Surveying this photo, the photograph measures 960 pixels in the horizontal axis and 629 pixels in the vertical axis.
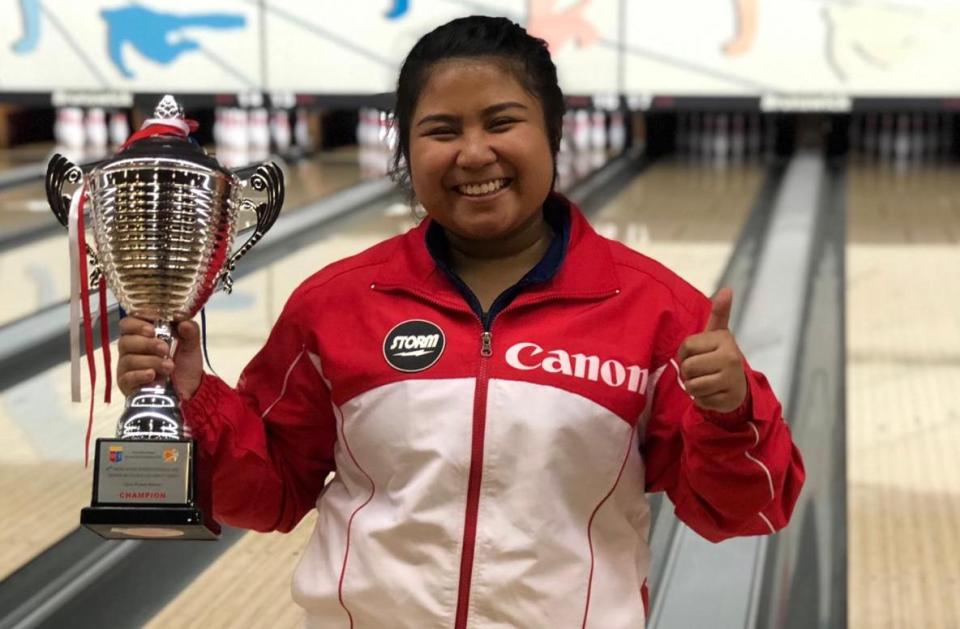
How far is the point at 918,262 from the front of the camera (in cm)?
382

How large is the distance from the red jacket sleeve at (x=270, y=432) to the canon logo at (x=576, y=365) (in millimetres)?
180

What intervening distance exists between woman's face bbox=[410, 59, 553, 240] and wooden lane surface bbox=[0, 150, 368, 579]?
1050mm

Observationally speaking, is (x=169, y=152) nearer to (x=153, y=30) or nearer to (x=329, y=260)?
(x=329, y=260)

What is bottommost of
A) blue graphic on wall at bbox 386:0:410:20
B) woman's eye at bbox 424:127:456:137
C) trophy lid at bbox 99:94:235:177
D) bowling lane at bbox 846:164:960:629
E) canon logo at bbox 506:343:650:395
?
bowling lane at bbox 846:164:960:629

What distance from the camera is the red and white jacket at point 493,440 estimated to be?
1071 mm

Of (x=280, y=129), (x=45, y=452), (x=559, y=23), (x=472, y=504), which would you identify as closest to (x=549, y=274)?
(x=472, y=504)

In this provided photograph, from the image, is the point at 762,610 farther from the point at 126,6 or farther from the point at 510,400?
the point at 126,6

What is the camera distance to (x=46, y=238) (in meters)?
4.02

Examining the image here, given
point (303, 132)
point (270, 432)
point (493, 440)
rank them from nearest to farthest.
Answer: point (493, 440) → point (270, 432) → point (303, 132)

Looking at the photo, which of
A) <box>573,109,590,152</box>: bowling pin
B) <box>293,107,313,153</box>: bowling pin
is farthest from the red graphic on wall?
<box>293,107,313,153</box>: bowling pin

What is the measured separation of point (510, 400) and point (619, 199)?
12.5ft

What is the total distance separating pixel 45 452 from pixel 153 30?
379cm

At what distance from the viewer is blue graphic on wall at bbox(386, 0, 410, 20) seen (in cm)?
552

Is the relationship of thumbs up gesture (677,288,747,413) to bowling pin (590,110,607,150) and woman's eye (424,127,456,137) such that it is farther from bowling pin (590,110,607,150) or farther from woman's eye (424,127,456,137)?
bowling pin (590,110,607,150)
